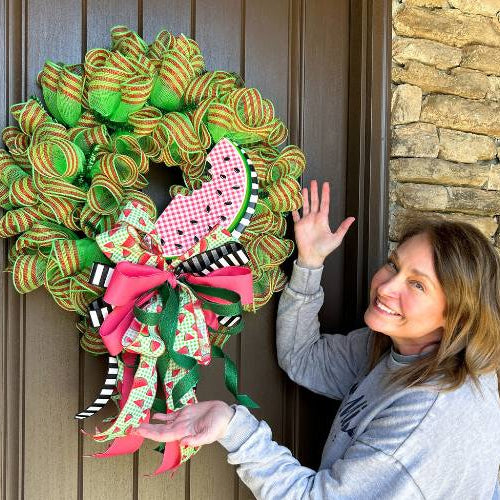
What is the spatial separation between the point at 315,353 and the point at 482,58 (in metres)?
0.87

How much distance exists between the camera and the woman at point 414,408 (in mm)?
1034

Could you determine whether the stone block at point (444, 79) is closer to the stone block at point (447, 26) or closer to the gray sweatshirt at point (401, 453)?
the stone block at point (447, 26)

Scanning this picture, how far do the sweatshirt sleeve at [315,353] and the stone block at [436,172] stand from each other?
0.37 meters

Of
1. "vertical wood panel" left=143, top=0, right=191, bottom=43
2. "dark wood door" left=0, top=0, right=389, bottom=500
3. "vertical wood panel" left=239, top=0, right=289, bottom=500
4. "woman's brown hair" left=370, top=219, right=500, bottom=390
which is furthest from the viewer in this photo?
"vertical wood panel" left=239, top=0, right=289, bottom=500

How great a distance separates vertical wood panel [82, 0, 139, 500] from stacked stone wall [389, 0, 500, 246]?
2.13 feet

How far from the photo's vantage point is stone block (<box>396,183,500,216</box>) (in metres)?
1.51

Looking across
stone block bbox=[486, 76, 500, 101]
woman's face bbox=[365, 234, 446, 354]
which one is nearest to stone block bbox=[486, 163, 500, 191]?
stone block bbox=[486, 76, 500, 101]

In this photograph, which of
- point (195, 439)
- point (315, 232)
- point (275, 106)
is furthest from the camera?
point (275, 106)

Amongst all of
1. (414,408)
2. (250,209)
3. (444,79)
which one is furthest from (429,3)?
(414,408)

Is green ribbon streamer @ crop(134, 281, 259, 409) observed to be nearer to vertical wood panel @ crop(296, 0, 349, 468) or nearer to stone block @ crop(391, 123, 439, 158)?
vertical wood panel @ crop(296, 0, 349, 468)

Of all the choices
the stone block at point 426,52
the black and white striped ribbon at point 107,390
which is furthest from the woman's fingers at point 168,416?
the stone block at point 426,52

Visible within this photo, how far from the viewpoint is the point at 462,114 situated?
5.10 ft

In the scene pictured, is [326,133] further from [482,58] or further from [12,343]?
[12,343]

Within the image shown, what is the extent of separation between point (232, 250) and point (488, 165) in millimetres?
851
